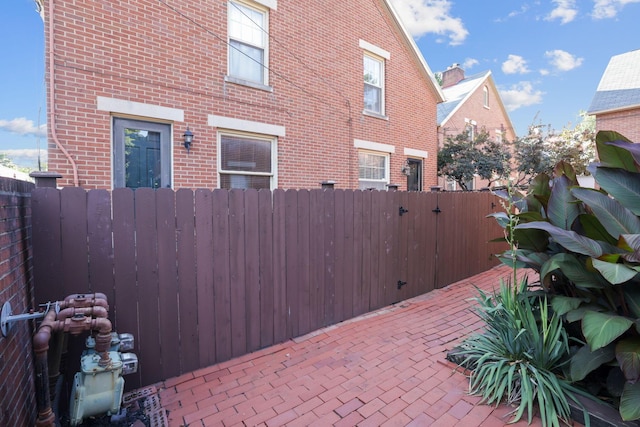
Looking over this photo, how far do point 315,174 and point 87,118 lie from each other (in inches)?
171

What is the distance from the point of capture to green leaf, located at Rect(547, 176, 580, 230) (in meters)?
2.67

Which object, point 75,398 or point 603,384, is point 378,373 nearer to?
point 603,384

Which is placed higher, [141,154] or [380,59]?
[380,59]

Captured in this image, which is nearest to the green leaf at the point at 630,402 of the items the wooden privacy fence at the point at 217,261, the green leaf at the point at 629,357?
the green leaf at the point at 629,357

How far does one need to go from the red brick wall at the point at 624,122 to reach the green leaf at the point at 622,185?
53.8 ft

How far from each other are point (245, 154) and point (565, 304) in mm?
5537

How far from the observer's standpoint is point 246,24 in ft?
21.1

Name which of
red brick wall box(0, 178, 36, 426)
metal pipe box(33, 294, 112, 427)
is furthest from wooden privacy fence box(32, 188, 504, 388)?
metal pipe box(33, 294, 112, 427)

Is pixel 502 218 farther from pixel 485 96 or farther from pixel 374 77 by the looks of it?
pixel 485 96

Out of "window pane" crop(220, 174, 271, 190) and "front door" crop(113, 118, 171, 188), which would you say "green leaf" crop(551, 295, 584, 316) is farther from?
"front door" crop(113, 118, 171, 188)

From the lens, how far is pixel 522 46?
17.3m

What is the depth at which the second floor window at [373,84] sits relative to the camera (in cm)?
878

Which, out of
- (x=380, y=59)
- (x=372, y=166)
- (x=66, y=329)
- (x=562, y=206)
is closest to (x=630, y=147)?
(x=562, y=206)

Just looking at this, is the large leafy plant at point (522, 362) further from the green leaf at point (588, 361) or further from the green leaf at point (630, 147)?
the green leaf at point (630, 147)
